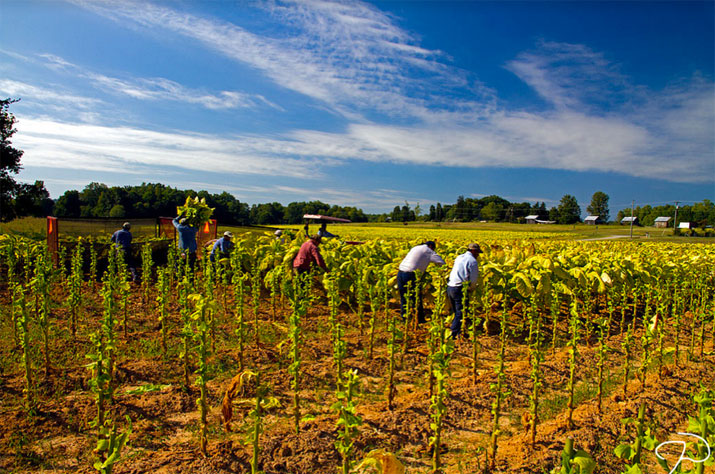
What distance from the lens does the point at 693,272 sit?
8062mm

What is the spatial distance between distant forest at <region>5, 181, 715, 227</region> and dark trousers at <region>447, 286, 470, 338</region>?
10.9m

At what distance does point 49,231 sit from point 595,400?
12682 millimetres

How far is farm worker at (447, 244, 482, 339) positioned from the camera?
6215 millimetres

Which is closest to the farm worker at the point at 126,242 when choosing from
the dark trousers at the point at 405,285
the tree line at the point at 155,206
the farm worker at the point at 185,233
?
the farm worker at the point at 185,233

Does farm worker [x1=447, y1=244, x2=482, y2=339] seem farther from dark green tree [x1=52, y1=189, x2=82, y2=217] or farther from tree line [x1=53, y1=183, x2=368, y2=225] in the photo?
dark green tree [x1=52, y1=189, x2=82, y2=217]

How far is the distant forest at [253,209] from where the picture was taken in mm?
44756

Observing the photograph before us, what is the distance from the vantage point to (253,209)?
7081 centimetres

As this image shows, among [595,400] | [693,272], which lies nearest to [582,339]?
[595,400]

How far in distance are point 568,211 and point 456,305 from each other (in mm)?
122320

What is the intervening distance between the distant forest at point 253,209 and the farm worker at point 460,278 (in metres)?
10.9

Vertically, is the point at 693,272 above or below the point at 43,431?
above

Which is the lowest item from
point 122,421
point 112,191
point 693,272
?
point 122,421

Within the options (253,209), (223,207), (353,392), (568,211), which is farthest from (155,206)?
(568,211)

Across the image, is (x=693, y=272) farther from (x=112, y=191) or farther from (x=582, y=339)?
(x=112, y=191)
